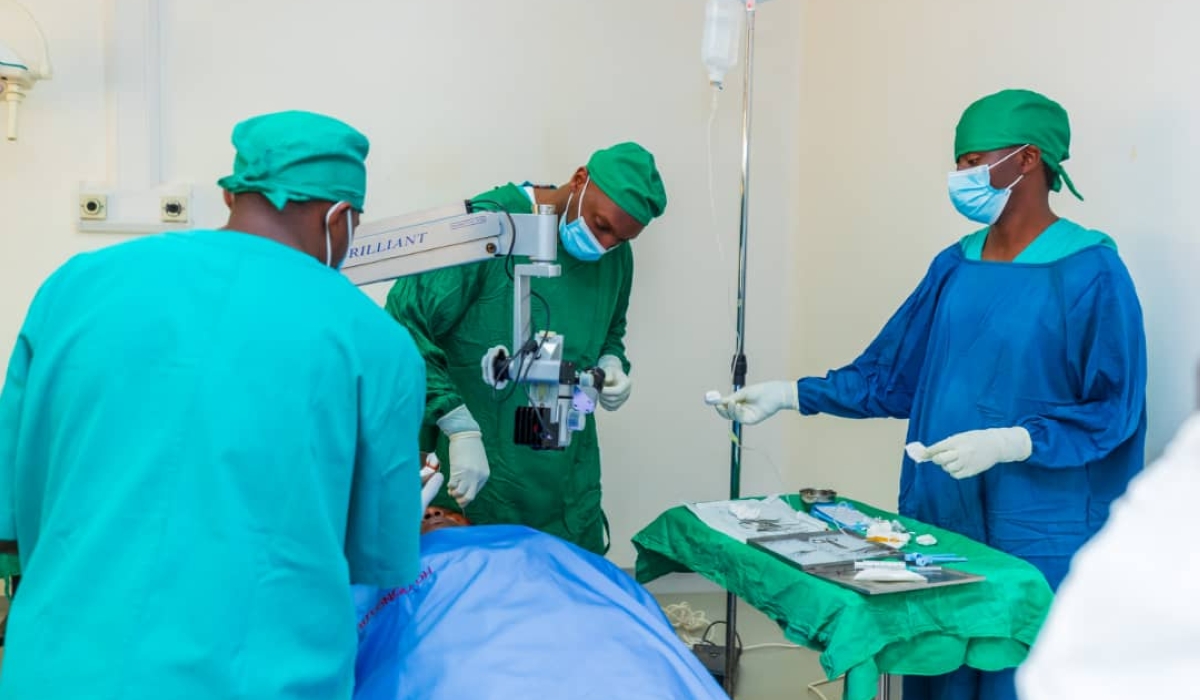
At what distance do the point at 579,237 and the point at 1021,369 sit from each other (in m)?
0.91

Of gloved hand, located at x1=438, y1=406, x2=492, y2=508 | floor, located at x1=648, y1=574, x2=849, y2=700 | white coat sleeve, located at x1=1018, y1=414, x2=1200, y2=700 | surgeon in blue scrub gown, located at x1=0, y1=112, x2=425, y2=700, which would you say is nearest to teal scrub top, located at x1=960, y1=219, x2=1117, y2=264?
gloved hand, located at x1=438, y1=406, x2=492, y2=508

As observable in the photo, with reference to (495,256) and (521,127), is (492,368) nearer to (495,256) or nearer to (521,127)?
(495,256)

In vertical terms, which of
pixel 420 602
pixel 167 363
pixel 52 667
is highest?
pixel 167 363

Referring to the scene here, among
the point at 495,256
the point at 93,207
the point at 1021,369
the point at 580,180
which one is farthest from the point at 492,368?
the point at 93,207

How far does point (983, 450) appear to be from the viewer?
1.76 meters

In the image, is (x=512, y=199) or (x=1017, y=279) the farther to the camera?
(x=512, y=199)

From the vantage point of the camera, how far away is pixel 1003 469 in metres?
1.86

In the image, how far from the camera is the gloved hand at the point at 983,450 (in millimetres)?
1763

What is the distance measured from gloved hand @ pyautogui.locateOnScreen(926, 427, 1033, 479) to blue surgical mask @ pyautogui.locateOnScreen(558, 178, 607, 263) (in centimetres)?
78

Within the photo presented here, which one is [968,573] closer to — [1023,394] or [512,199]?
[1023,394]

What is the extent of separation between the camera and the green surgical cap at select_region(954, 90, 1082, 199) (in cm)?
193

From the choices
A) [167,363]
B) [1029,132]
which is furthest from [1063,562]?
[167,363]

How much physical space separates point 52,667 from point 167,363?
1.10 feet

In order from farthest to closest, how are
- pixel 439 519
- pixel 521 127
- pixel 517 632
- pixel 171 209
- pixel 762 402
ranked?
pixel 521 127 → pixel 171 209 → pixel 762 402 → pixel 439 519 → pixel 517 632
